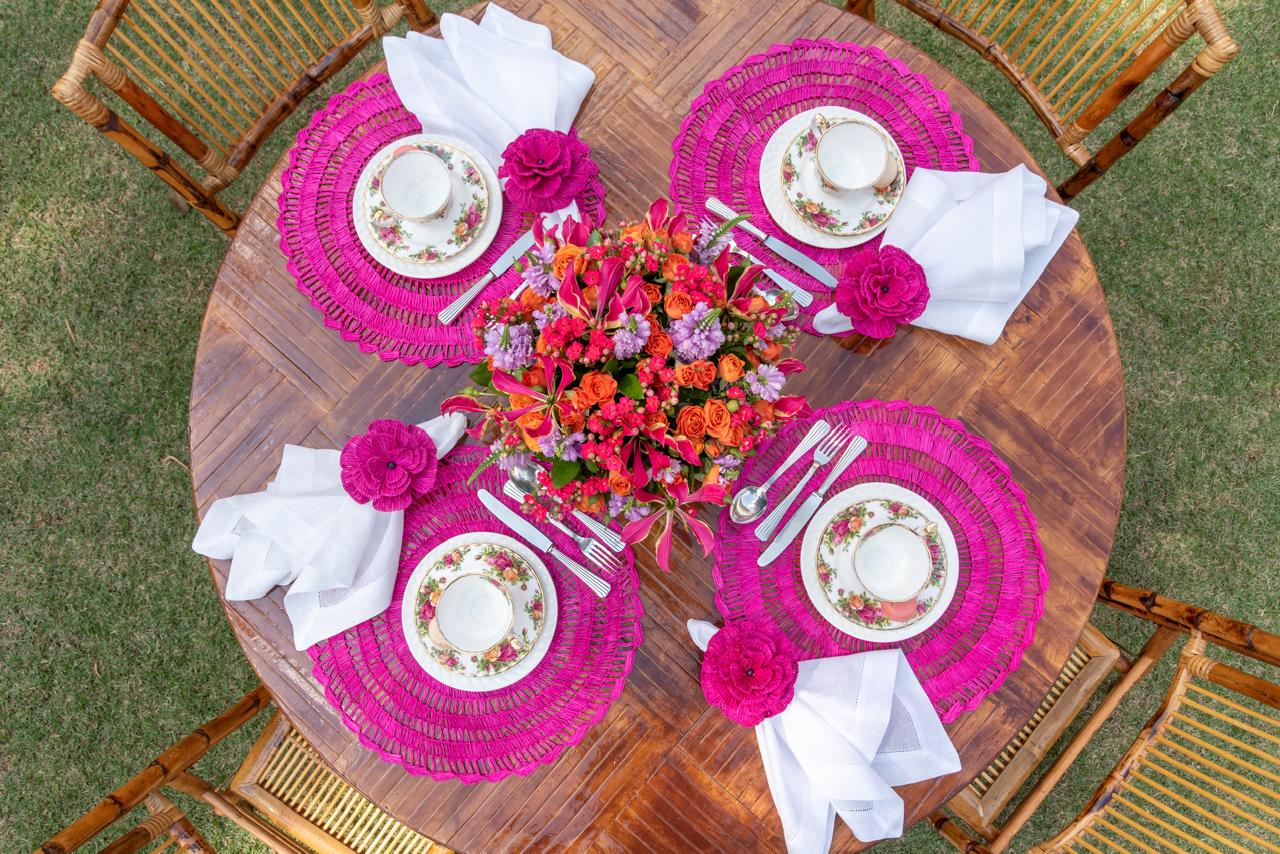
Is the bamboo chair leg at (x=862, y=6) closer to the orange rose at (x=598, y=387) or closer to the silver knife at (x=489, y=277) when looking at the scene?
the silver knife at (x=489, y=277)

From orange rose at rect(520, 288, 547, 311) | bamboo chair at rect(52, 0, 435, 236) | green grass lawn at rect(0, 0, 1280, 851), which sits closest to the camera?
orange rose at rect(520, 288, 547, 311)

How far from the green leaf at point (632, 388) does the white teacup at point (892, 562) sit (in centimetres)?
74

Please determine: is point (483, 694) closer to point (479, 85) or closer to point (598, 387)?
point (598, 387)

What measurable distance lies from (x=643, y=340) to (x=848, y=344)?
828 mm

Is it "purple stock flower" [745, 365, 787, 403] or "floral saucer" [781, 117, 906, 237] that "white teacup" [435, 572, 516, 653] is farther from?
"floral saucer" [781, 117, 906, 237]

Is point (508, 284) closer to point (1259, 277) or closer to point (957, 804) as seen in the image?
point (957, 804)

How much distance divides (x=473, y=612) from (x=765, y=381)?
857 mm

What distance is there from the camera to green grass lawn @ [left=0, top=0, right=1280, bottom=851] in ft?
9.61

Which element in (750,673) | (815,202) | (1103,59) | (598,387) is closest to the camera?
(598,387)

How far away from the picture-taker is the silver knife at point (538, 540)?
1710 millimetres

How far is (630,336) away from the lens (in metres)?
1.16

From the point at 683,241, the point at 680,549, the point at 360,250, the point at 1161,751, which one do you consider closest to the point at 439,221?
A: the point at 360,250

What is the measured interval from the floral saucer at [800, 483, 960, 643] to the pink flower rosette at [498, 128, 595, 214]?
2.99ft

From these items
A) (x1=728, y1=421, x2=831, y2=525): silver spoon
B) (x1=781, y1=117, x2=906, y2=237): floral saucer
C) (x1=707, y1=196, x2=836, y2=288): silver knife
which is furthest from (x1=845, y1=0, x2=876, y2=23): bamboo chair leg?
(x1=728, y1=421, x2=831, y2=525): silver spoon
